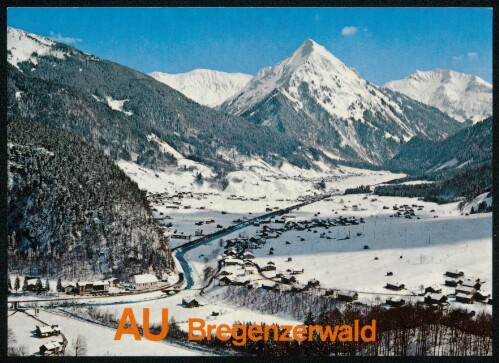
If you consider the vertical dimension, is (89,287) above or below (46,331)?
above

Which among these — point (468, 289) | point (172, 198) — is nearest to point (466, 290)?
point (468, 289)

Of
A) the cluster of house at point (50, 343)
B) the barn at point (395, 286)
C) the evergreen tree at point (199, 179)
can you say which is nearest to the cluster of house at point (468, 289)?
the barn at point (395, 286)

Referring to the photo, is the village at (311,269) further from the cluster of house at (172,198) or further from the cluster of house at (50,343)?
the cluster of house at (172,198)

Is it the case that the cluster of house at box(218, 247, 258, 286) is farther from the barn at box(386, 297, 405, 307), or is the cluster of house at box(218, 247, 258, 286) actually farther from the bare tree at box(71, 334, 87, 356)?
the bare tree at box(71, 334, 87, 356)

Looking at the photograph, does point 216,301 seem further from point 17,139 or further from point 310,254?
point 17,139

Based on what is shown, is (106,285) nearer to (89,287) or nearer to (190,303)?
(89,287)

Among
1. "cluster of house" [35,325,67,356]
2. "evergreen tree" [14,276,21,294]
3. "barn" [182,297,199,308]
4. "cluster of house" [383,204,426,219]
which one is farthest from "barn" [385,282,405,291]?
"cluster of house" [383,204,426,219]

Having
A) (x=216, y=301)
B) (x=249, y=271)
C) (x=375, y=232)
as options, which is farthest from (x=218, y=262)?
(x=375, y=232)

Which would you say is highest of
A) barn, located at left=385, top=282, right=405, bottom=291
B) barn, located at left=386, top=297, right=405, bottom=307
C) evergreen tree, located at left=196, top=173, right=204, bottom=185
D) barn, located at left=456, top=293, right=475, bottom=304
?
evergreen tree, located at left=196, top=173, right=204, bottom=185
